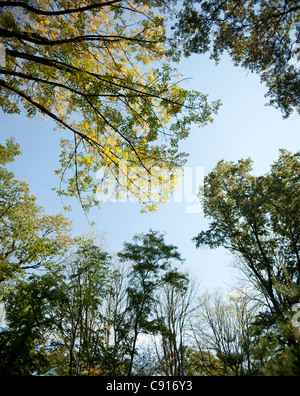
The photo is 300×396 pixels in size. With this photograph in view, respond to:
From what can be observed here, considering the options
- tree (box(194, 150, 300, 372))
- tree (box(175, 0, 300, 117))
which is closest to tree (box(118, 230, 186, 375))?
tree (box(194, 150, 300, 372))

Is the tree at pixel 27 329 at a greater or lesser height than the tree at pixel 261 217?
lesser

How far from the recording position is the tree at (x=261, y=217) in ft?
28.3

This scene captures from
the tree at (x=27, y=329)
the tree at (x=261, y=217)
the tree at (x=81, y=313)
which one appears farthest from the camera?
the tree at (x=261, y=217)

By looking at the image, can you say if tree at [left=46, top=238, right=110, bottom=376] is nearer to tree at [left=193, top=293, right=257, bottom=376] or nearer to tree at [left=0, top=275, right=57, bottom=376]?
tree at [left=0, top=275, right=57, bottom=376]

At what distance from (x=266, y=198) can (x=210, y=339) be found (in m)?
9.98

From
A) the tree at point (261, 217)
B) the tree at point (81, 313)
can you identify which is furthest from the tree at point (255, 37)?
the tree at point (81, 313)

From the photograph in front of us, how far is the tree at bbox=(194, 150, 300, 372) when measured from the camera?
28.3 feet

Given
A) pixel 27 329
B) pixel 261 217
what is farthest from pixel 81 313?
pixel 261 217

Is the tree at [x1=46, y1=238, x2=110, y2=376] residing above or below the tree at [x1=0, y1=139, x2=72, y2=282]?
below

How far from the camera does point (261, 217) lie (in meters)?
9.40

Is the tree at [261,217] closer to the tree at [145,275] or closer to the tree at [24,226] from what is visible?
the tree at [145,275]

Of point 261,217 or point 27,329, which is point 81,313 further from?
point 261,217

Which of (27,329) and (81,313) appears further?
(81,313)

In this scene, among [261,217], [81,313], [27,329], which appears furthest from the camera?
[261,217]
